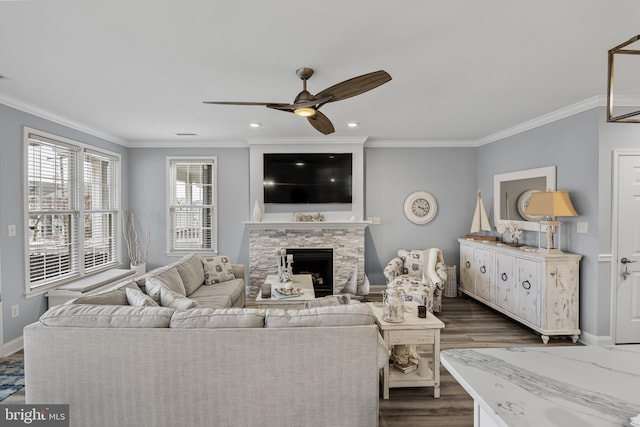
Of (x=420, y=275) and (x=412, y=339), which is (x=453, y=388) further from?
(x=420, y=275)

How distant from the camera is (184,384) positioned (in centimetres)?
195

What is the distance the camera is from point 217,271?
441cm

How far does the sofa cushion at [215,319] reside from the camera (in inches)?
78.6

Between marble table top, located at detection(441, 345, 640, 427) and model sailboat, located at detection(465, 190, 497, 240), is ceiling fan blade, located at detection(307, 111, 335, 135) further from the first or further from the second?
model sailboat, located at detection(465, 190, 497, 240)

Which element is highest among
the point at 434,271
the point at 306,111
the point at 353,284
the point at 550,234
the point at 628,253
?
the point at 306,111

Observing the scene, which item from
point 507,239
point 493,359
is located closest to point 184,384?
point 493,359

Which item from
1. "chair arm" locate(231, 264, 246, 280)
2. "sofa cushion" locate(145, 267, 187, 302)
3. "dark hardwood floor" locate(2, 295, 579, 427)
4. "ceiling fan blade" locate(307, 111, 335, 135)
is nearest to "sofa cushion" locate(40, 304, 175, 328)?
"sofa cushion" locate(145, 267, 187, 302)

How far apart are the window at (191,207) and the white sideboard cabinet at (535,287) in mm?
4325

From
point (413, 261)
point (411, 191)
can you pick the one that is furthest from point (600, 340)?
point (411, 191)

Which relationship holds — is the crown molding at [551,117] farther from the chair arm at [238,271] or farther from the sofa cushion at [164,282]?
the sofa cushion at [164,282]

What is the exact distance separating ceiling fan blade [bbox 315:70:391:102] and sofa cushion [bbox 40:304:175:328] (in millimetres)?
1868

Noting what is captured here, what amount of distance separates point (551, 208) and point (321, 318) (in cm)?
292

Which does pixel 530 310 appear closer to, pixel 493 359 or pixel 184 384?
pixel 493 359

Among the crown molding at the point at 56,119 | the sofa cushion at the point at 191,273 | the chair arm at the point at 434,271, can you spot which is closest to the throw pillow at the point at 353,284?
the chair arm at the point at 434,271
